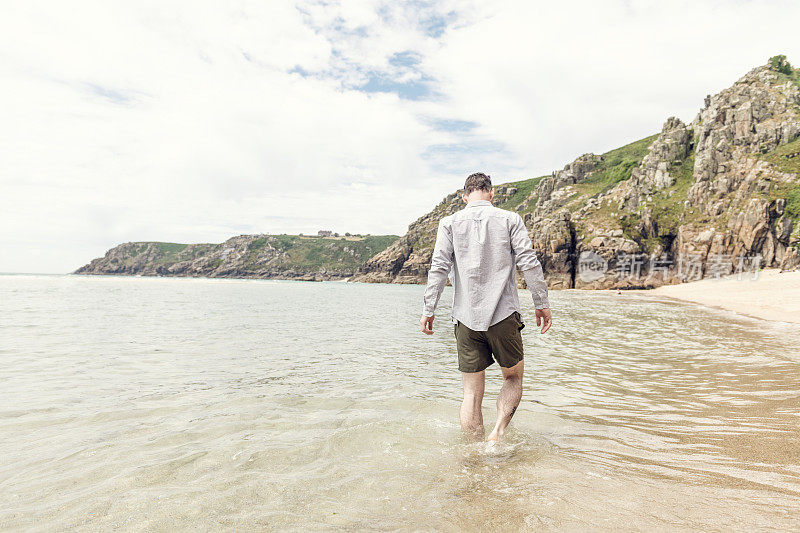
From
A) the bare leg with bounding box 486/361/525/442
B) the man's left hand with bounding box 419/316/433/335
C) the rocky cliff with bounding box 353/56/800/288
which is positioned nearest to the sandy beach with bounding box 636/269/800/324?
the rocky cliff with bounding box 353/56/800/288

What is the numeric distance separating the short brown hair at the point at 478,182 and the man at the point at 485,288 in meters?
0.01

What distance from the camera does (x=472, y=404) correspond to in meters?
5.48

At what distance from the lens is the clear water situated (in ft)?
11.1

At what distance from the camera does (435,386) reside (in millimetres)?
8570

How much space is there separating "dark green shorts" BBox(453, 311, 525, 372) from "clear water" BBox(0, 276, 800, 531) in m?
1.15

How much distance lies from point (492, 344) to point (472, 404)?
41.8 inches

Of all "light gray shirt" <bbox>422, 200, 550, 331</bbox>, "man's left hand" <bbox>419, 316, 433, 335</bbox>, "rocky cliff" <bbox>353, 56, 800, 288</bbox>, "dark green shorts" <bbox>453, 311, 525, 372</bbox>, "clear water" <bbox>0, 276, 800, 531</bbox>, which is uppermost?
"rocky cliff" <bbox>353, 56, 800, 288</bbox>

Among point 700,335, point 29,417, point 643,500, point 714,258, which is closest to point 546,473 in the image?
point 643,500

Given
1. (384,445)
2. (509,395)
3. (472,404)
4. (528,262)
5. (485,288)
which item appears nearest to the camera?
(528,262)

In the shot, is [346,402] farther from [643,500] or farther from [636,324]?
[636,324]

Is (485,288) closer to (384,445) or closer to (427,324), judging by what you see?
(427,324)

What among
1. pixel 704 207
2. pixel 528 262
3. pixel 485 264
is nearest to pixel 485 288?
pixel 485 264

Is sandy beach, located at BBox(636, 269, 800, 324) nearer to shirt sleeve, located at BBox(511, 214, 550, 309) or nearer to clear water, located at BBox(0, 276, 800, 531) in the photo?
clear water, located at BBox(0, 276, 800, 531)

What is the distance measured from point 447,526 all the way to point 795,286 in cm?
5235
